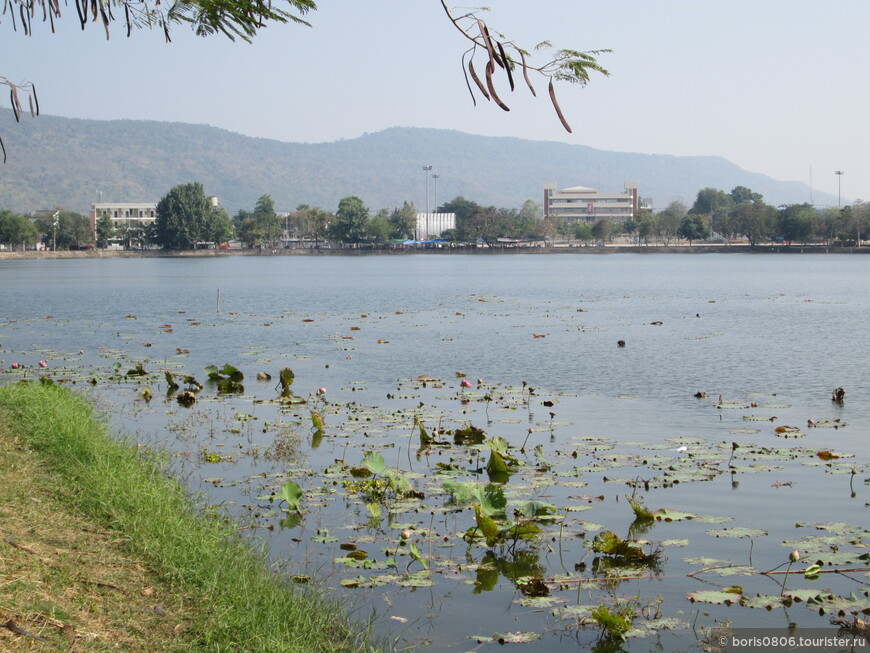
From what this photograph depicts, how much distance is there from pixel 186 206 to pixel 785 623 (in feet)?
623

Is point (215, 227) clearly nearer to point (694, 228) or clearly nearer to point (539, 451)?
point (694, 228)

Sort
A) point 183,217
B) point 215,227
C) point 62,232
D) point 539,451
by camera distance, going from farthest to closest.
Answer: point 62,232
point 215,227
point 183,217
point 539,451

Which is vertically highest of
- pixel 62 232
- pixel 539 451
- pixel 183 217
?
pixel 183 217

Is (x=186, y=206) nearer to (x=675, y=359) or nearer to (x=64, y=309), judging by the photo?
(x=64, y=309)

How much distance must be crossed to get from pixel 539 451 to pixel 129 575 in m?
6.69

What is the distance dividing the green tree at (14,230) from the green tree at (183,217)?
24.5 meters

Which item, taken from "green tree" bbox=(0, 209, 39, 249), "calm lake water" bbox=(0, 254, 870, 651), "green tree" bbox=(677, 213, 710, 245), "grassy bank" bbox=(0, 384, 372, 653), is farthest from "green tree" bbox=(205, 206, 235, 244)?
"grassy bank" bbox=(0, 384, 372, 653)

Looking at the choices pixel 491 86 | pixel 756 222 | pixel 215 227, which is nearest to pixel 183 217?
pixel 215 227

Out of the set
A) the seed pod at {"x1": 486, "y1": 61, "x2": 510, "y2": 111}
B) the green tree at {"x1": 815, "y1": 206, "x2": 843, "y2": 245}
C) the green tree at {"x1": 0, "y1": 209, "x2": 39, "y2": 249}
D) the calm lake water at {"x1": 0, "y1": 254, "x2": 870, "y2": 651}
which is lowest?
the calm lake water at {"x1": 0, "y1": 254, "x2": 870, "y2": 651}

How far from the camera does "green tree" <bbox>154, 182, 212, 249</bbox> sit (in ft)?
620

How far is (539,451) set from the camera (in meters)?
13.0

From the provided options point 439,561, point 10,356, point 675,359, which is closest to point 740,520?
point 439,561

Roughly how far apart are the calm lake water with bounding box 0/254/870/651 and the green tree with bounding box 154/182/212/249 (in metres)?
157

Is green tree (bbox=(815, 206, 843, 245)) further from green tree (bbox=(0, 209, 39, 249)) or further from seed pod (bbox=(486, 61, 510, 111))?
seed pod (bbox=(486, 61, 510, 111))
